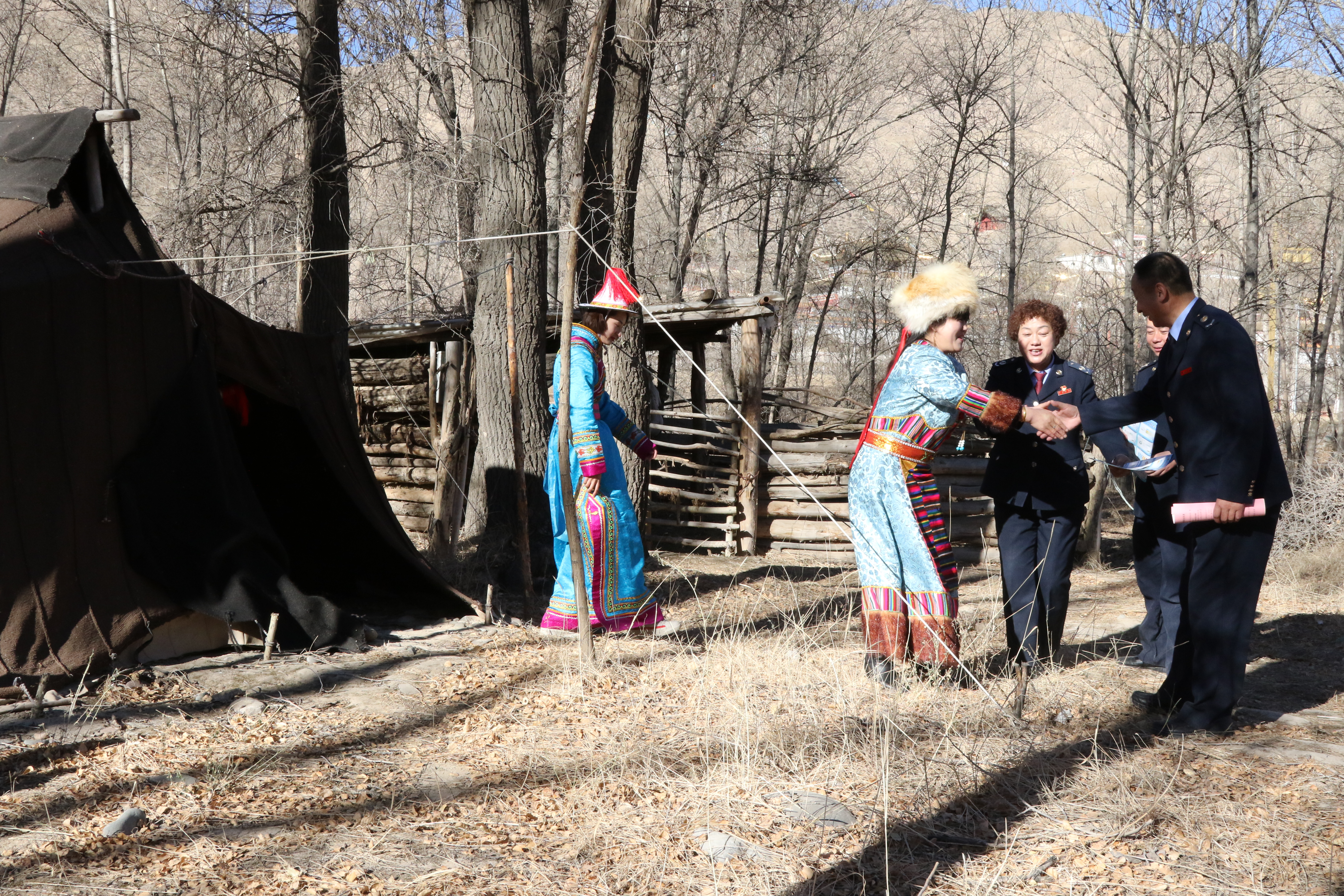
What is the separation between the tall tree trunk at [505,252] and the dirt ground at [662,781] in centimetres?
222

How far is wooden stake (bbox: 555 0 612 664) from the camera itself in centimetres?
421

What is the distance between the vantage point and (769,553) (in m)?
9.52

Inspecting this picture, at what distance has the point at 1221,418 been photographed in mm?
3684

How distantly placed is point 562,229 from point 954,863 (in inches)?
116

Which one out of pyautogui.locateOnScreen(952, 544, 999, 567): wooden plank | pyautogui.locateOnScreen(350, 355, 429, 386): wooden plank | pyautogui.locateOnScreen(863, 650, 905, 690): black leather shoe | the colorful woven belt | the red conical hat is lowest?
pyautogui.locateOnScreen(952, 544, 999, 567): wooden plank

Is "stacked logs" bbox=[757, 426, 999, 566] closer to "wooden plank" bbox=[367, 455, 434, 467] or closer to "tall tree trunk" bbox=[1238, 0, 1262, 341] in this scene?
"tall tree trunk" bbox=[1238, 0, 1262, 341]

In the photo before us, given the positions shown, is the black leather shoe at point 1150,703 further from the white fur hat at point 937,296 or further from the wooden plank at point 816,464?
the wooden plank at point 816,464

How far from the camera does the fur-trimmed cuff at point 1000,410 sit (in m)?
4.05

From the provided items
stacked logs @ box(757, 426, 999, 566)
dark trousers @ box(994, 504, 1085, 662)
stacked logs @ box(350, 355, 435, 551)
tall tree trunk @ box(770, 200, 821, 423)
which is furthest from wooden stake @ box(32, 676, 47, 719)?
tall tree trunk @ box(770, 200, 821, 423)

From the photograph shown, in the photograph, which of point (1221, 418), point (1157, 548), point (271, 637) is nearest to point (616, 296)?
point (271, 637)

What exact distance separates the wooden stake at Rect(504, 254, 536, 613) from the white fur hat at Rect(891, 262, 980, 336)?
2.20 m

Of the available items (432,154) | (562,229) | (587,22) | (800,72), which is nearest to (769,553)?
(432,154)

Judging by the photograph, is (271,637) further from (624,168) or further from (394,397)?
(394,397)

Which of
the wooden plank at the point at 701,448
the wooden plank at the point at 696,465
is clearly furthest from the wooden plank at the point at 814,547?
the wooden plank at the point at 701,448
